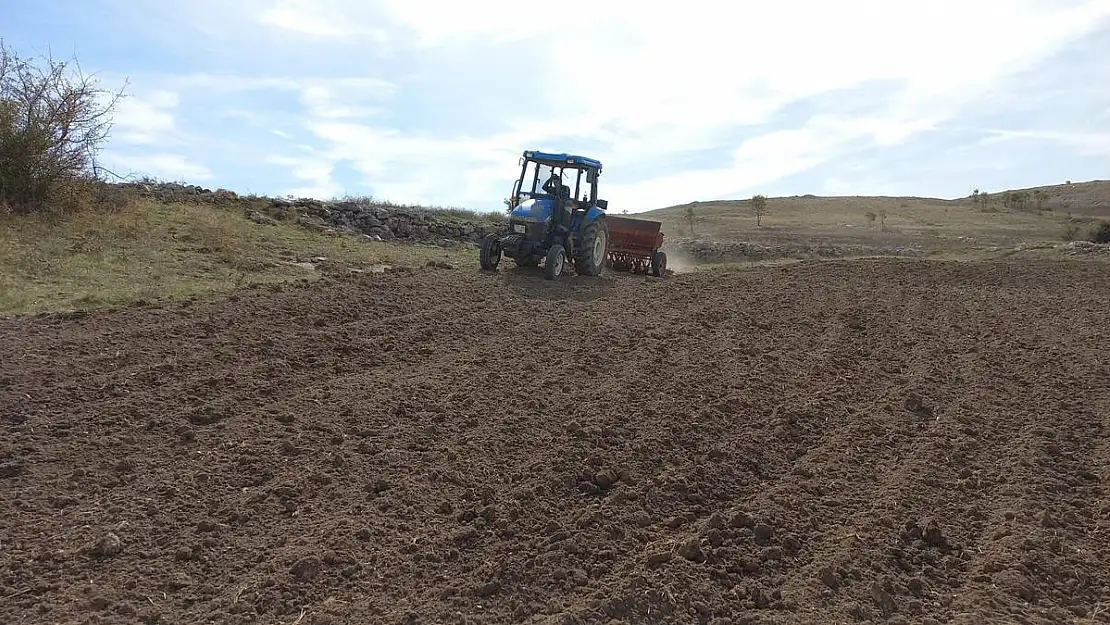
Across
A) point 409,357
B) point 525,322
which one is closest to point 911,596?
point 409,357

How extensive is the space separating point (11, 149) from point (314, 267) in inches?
227

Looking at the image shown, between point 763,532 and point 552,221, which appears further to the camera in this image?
point 552,221

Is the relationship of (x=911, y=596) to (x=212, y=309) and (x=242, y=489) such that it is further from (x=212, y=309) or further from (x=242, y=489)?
(x=212, y=309)

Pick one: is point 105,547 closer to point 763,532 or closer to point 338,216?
point 763,532

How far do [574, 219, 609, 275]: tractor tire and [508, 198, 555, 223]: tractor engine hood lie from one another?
762mm

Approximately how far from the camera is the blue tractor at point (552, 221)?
41.3 ft

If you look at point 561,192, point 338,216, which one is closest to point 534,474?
point 561,192

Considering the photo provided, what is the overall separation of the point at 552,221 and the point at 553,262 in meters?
1.01

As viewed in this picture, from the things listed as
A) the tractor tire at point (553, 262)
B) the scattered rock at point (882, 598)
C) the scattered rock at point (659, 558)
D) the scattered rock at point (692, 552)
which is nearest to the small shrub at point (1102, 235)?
the tractor tire at point (553, 262)

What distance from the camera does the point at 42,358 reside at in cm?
598

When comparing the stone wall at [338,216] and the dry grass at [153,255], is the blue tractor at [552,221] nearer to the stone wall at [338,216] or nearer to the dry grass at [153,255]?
the dry grass at [153,255]

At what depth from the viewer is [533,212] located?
12508 millimetres

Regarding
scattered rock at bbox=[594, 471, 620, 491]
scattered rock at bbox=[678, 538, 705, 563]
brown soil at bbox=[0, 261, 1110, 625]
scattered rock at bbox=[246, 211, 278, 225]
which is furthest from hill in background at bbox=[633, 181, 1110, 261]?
scattered rock at bbox=[678, 538, 705, 563]

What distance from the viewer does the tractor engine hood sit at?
12.5 meters
